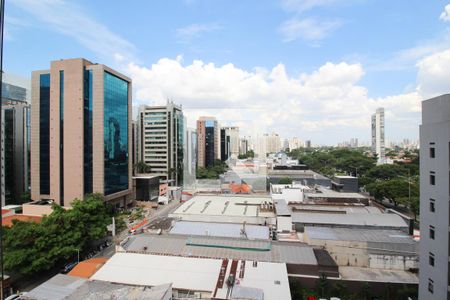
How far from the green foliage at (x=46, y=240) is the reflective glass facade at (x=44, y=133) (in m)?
12.6

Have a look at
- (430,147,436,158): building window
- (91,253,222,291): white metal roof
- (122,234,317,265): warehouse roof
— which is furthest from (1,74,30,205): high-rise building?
(430,147,436,158): building window

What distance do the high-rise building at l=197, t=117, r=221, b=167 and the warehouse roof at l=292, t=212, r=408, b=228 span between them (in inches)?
1925

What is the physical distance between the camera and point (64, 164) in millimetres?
27109

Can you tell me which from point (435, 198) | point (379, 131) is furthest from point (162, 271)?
point (379, 131)

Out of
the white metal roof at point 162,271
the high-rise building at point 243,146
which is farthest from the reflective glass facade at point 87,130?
the high-rise building at point 243,146

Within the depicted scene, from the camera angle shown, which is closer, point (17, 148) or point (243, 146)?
point (17, 148)

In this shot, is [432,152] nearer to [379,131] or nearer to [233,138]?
[379,131]

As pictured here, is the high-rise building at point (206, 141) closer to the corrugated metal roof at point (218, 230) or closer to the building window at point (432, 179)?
the corrugated metal roof at point (218, 230)

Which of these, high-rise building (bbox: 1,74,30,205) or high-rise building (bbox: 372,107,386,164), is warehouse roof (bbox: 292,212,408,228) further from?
high-rise building (bbox: 372,107,386,164)

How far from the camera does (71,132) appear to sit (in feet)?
88.4

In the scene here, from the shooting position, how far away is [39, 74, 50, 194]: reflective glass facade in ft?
90.9

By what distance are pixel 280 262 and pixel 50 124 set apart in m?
26.8

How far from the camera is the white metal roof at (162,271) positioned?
37.3ft

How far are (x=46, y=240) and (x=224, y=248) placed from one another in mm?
10305
